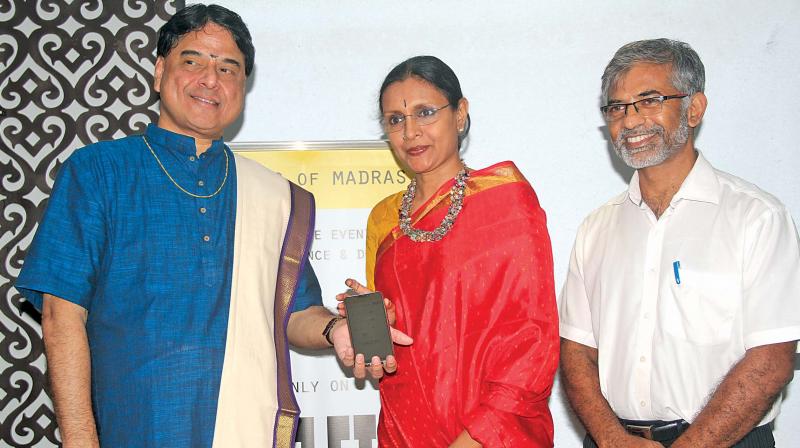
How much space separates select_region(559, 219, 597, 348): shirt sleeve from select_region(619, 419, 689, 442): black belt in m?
0.29

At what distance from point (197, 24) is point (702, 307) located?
1676 mm

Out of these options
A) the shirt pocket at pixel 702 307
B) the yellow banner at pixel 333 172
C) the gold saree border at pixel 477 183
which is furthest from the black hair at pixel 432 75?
the shirt pocket at pixel 702 307

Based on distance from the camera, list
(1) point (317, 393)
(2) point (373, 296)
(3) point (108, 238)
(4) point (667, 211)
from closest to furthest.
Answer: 1. (3) point (108, 238)
2. (2) point (373, 296)
3. (4) point (667, 211)
4. (1) point (317, 393)

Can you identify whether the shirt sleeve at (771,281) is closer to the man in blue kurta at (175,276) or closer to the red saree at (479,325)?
the red saree at (479,325)

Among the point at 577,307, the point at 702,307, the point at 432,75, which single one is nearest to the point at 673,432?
the point at 702,307

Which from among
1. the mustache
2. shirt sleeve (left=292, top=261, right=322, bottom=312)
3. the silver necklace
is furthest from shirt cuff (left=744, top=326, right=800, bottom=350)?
shirt sleeve (left=292, top=261, right=322, bottom=312)

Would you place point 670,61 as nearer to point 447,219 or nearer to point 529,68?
point 447,219

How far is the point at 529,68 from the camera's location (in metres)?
3.17

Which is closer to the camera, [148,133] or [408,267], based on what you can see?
[148,133]

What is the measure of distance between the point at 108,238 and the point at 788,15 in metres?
2.85

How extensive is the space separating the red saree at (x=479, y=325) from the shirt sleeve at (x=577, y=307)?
0.77ft

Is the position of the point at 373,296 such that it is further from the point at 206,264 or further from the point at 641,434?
the point at 641,434

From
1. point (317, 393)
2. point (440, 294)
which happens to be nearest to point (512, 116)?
point (440, 294)

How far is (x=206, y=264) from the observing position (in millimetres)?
2043
